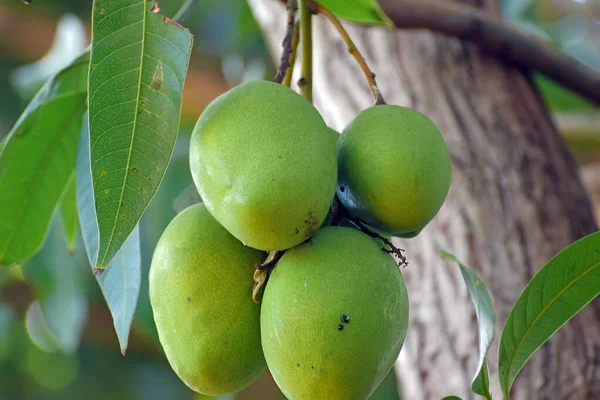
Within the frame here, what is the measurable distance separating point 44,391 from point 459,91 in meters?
2.56

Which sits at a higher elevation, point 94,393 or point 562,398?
point 562,398

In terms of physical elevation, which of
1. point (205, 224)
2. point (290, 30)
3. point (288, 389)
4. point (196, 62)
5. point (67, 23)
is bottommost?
point (196, 62)

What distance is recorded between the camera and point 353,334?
74cm

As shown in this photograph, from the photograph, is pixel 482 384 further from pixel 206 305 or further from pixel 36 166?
pixel 36 166

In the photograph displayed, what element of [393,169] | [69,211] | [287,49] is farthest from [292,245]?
[69,211]

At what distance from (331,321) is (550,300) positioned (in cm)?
35

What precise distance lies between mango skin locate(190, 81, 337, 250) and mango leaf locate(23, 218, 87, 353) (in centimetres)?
130

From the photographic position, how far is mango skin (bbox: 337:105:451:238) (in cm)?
82

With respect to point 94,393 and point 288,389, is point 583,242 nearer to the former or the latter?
point 288,389

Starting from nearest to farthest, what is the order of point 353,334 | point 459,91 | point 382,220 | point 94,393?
1. point 353,334
2. point 382,220
3. point 459,91
4. point 94,393

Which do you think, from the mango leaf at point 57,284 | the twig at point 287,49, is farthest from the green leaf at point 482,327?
the mango leaf at point 57,284

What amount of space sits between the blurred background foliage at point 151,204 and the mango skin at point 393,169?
1183 mm

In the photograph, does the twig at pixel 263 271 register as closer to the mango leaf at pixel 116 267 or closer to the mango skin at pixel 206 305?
the mango skin at pixel 206 305

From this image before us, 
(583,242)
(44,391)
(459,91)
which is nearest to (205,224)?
(583,242)
